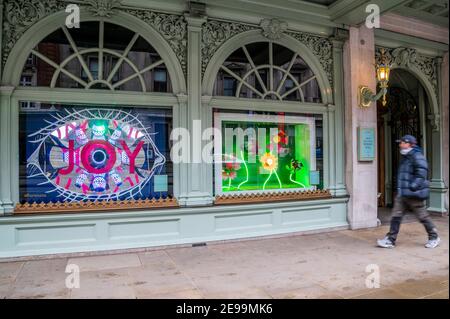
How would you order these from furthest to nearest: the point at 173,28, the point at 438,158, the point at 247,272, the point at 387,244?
the point at 438,158, the point at 173,28, the point at 387,244, the point at 247,272

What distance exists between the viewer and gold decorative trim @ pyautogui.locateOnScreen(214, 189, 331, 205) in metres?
6.40

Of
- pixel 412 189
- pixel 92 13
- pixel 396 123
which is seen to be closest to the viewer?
pixel 412 189

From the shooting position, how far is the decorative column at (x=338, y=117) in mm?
7426

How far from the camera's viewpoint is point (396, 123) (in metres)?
9.73

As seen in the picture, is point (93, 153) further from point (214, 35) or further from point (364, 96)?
point (364, 96)

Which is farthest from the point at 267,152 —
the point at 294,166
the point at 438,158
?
the point at 438,158

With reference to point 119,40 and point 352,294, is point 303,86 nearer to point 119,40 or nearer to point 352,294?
point 119,40

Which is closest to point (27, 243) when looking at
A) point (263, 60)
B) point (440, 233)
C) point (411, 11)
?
point (263, 60)

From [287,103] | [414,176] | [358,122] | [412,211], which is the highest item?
[287,103]

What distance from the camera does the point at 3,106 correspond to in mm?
5234

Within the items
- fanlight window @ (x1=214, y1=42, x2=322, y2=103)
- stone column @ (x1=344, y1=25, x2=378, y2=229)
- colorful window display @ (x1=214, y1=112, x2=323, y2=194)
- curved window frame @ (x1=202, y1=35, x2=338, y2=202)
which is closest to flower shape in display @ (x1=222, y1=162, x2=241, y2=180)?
colorful window display @ (x1=214, y1=112, x2=323, y2=194)

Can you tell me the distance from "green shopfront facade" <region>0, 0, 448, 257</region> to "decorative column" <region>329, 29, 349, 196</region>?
27 mm

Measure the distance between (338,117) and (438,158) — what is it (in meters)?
3.49

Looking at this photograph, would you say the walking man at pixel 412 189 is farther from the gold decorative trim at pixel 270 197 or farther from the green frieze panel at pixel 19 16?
the green frieze panel at pixel 19 16
